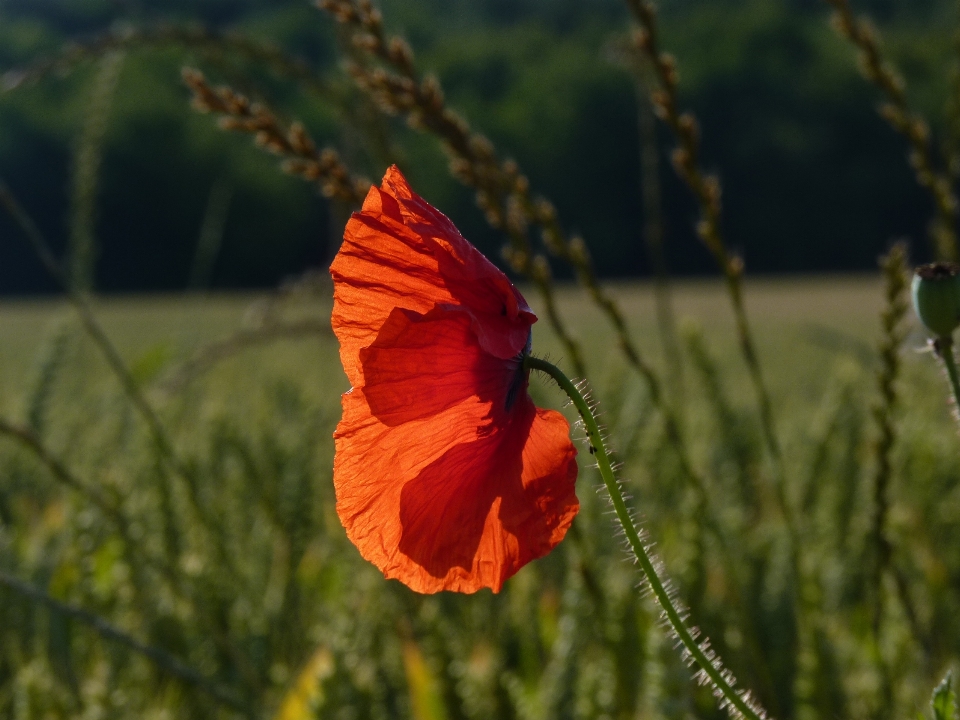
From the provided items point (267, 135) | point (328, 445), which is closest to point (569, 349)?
point (267, 135)

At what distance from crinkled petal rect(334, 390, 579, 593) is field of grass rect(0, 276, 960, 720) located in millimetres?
69

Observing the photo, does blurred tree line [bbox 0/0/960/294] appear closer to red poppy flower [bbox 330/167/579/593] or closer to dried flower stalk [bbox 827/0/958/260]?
dried flower stalk [bbox 827/0/958/260]

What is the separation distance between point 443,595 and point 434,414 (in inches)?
21.0

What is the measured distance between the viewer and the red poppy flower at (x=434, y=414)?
28 cm

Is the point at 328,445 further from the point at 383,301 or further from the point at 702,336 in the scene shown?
the point at 383,301

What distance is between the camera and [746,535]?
0.86 meters

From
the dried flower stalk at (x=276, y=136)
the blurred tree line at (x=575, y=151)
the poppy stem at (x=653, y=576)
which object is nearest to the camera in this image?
the poppy stem at (x=653, y=576)

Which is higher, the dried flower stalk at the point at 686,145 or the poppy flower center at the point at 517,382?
the dried flower stalk at the point at 686,145

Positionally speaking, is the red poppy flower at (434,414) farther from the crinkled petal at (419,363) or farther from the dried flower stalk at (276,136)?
the dried flower stalk at (276,136)

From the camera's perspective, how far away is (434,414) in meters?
0.30

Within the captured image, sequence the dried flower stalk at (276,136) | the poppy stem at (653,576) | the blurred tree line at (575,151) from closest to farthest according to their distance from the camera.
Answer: the poppy stem at (653,576)
the dried flower stalk at (276,136)
the blurred tree line at (575,151)

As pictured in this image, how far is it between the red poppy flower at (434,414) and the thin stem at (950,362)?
3.9 inches

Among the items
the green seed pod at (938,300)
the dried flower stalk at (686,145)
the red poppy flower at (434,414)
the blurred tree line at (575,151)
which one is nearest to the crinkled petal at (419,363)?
the red poppy flower at (434,414)

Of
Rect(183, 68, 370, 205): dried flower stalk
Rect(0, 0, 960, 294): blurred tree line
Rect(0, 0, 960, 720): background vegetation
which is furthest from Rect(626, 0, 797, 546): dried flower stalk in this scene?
Rect(0, 0, 960, 294): blurred tree line
